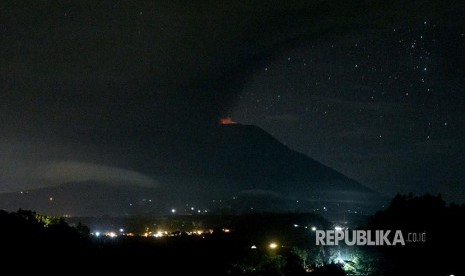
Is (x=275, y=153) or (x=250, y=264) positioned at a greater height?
(x=275, y=153)

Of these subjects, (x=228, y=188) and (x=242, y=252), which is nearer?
(x=242, y=252)

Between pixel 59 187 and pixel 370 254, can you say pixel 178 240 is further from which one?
pixel 59 187

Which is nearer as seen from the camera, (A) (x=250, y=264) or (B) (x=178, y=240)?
(A) (x=250, y=264)

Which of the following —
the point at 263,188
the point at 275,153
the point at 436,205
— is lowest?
the point at 436,205

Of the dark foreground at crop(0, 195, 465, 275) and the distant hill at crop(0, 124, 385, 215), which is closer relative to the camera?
the dark foreground at crop(0, 195, 465, 275)

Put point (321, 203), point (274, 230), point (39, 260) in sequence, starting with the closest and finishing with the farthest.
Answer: point (39, 260), point (274, 230), point (321, 203)

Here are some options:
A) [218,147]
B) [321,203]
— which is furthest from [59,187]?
[321,203]

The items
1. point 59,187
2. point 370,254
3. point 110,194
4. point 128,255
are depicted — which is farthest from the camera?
point 59,187

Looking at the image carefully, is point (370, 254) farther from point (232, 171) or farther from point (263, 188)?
point (232, 171)

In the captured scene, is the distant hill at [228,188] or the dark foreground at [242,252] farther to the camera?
the distant hill at [228,188]
